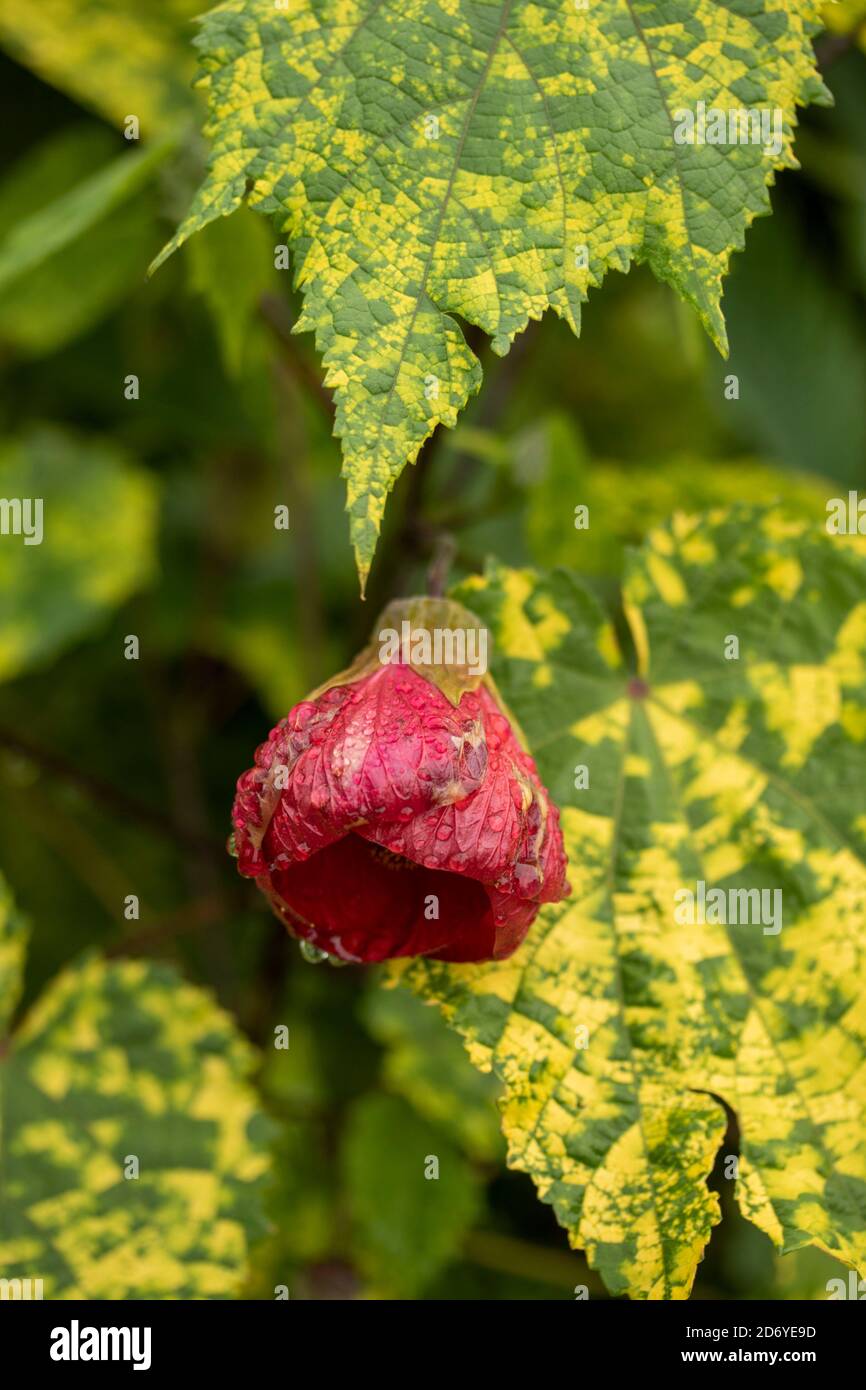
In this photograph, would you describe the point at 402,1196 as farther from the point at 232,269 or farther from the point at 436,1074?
the point at 232,269

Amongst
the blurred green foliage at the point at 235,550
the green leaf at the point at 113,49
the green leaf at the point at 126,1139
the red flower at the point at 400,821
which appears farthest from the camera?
the green leaf at the point at 113,49

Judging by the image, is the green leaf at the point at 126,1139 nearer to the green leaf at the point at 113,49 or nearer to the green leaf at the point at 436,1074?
the green leaf at the point at 436,1074

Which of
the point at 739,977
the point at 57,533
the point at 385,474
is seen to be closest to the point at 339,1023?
the point at 57,533

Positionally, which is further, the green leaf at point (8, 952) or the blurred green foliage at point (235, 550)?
the blurred green foliage at point (235, 550)

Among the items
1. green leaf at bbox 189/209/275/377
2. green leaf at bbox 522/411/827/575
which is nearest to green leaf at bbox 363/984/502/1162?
green leaf at bbox 522/411/827/575

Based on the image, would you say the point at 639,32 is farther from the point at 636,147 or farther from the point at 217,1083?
the point at 217,1083

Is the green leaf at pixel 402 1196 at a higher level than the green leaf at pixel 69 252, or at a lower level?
lower

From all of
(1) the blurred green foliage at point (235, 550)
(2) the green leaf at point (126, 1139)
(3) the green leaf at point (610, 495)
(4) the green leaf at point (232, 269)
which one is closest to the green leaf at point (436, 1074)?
(1) the blurred green foliage at point (235, 550)
